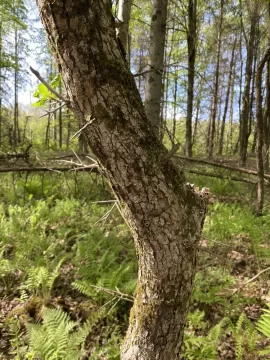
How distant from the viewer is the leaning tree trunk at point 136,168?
1.04 metres

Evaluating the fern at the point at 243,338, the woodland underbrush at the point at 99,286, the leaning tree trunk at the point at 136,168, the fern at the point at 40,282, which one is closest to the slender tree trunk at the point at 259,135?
the woodland underbrush at the point at 99,286

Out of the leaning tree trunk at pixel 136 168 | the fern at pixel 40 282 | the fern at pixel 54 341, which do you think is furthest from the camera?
the fern at pixel 40 282

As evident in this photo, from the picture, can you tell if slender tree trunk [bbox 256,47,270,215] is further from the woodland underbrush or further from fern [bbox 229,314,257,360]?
fern [bbox 229,314,257,360]

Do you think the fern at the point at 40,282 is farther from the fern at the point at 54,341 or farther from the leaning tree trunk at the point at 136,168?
the leaning tree trunk at the point at 136,168

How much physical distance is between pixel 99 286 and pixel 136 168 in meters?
2.20

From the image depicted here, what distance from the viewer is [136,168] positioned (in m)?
1.24

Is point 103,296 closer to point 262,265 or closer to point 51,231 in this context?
point 51,231

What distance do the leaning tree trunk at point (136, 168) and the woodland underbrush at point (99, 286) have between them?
0.93 ft

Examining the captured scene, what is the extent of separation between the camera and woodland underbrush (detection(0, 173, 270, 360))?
2369 millimetres

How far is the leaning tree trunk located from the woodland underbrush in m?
0.28

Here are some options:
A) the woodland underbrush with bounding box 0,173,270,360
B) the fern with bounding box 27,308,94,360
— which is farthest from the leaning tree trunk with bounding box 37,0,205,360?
the fern with bounding box 27,308,94,360

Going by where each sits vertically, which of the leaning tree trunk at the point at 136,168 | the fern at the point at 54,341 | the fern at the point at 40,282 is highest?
the leaning tree trunk at the point at 136,168

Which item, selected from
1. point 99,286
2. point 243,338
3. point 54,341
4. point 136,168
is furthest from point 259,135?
point 54,341

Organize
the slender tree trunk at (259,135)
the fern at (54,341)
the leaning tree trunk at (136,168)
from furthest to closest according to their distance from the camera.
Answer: the slender tree trunk at (259,135) < the fern at (54,341) < the leaning tree trunk at (136,168)
